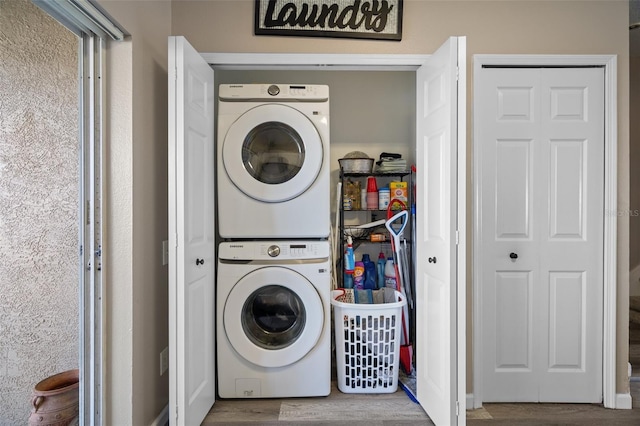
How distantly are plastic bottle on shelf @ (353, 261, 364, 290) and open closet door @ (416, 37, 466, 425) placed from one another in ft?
1.65

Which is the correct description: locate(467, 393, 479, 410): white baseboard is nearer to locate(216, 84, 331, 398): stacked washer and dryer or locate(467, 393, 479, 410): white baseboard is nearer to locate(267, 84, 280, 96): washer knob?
locate(216, 84, 331, 398): stacked washer and dryer

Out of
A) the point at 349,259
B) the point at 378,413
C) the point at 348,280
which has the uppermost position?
the point at 349,259

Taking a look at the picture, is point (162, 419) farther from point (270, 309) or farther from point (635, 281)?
point (635, 281)

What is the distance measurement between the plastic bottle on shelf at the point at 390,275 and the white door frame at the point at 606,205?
61cm

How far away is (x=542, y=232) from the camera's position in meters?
2.19

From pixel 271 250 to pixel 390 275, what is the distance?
0.91 m

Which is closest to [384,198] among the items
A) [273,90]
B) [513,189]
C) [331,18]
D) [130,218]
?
[513,189]

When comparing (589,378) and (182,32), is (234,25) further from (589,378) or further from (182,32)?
(589,378)

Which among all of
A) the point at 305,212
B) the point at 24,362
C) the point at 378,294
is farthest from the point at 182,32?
the point at 378,294

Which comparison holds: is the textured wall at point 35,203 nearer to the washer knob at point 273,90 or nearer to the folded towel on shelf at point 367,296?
the washer knob at point 273,90

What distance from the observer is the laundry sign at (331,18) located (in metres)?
2.11

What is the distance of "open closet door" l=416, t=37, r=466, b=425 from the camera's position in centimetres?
172

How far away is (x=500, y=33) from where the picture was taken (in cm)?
213

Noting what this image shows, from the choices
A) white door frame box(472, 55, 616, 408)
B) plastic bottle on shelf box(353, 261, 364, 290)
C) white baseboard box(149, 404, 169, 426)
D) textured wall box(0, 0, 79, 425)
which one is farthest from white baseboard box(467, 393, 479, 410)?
textured wall box(0, 0, 79, 425)
